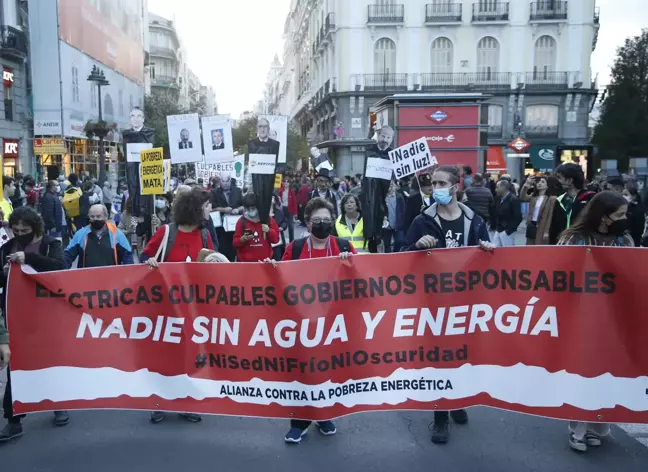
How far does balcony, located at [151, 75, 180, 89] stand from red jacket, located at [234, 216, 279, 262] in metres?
78.9

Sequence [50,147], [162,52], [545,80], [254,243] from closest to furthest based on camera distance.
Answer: [254,243] → [50,147] → [545,80] → [162,52]

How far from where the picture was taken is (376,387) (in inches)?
172

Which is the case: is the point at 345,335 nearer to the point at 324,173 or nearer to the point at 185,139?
the point at 185,139

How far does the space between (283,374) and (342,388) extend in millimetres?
396

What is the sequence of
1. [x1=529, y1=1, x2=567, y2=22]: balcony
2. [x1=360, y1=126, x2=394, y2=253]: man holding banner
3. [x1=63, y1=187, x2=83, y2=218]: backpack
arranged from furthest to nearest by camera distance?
[x1=529, y1=1, x2=567, y2=22]: balcony
[x1=63, y1=187, x2=83, y2=218]: backpack
[x1=360, y1=126, x2=394, y2=253]: man holding banner

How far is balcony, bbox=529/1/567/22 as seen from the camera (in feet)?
135

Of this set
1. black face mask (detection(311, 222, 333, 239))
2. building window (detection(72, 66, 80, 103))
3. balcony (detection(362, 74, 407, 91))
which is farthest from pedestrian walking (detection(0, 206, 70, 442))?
balcony (detection(362, 74, 407, 91))

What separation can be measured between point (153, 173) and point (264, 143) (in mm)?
1756

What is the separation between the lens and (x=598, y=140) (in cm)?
4081

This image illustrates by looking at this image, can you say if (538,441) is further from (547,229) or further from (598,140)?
(598,140)

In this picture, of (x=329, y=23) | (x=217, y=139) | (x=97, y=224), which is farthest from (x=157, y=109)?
(x=97, y=224)

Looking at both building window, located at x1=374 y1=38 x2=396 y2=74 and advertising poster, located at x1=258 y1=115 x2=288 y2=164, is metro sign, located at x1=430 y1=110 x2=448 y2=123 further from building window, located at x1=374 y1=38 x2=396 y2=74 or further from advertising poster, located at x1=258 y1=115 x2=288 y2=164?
building window, located at x1=374 y1=38 x2=396 y2=74

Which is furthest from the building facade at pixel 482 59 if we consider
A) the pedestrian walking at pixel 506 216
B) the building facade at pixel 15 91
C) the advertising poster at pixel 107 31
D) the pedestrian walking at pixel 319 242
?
the pedestrian walking at pixel 319 242

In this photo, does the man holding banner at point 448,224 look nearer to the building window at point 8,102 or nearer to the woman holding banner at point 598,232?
the woman holding banner at point 598,232
